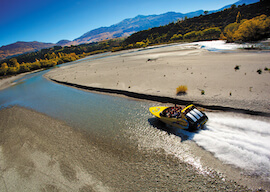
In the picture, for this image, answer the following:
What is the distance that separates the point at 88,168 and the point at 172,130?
21.3 ft

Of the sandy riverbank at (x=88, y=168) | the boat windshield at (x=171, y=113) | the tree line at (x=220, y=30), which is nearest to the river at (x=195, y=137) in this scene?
the sandy riverbank at (x=88, y=168)

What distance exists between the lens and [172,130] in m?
10.3

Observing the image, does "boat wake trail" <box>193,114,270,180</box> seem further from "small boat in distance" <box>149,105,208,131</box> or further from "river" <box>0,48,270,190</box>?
"small boat in distance" <box>149,105,208,131</box>

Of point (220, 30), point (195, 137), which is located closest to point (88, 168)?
point (195, 137)

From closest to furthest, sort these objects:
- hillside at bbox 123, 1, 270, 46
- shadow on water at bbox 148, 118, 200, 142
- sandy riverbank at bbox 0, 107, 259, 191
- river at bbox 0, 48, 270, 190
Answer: sandy riverbank at bbox 0, 107, 259, 191 < river at bbox 0, 48, 270, 190 < shadow on water at bbox 148, 118, 200, 142 < hillside at bbox 123, 1, 270, 46

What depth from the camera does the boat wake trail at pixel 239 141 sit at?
22.3 ft

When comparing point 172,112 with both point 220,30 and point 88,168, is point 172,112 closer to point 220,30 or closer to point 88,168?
point 88,168

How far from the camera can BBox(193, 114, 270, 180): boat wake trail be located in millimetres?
6791

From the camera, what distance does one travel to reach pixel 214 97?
12.8 m

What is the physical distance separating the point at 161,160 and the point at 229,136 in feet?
15.6

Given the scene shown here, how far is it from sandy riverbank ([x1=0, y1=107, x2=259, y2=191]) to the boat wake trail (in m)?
0.91

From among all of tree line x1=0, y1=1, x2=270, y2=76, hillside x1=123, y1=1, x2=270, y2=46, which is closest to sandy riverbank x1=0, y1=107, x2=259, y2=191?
tree line x1=0, y1=1, x2=270, y2=76

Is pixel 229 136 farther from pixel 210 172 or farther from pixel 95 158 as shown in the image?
pixel 95 158

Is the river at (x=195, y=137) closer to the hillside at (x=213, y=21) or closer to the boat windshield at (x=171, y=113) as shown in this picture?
the boat windshield at (x=171, y=113)
